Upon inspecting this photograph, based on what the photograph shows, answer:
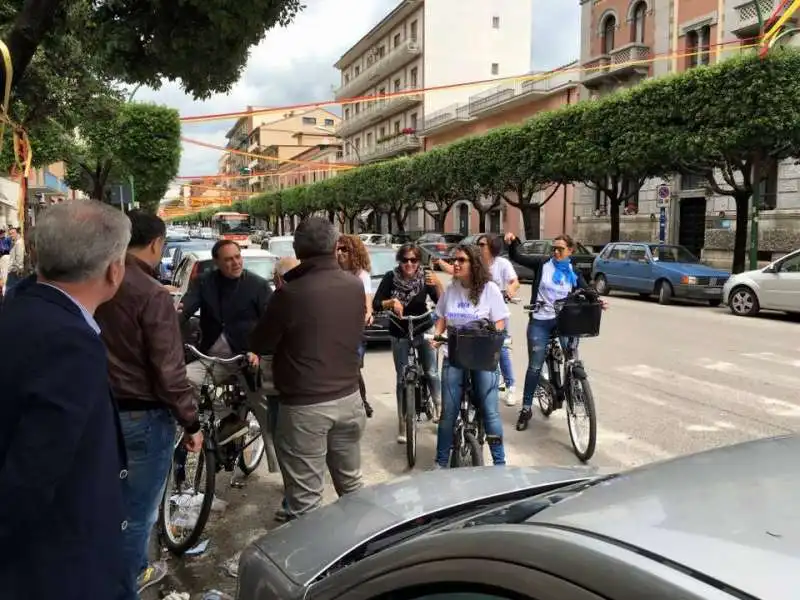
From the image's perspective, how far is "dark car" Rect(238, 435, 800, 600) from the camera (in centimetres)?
110

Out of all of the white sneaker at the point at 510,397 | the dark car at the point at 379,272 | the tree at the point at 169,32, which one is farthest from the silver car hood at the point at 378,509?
the dark car at the point at 379,272

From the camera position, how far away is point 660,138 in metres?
19.9

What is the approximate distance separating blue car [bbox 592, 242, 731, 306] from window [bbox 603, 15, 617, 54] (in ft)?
55.8

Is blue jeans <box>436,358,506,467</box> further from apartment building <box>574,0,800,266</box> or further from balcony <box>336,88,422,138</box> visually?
balcony <box>336,88,422,138</box>

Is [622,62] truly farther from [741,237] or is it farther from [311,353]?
[311,353]

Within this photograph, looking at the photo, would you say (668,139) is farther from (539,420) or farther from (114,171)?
(114,171)

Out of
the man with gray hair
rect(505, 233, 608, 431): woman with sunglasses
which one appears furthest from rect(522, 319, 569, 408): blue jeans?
the man with gray hair

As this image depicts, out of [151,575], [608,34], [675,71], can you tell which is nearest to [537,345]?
[151,575]

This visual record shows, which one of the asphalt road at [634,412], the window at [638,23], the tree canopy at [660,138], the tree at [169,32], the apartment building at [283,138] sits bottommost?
the asphalt road at [634,412]

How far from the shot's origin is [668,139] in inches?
773

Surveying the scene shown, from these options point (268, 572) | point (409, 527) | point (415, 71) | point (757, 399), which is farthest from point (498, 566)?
point (415, 71)

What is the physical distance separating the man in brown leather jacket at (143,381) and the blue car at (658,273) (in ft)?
50.1

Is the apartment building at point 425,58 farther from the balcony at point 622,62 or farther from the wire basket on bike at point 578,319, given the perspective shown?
the wire basket on bike at point 578,319

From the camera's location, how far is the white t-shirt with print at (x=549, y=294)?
234 inches
